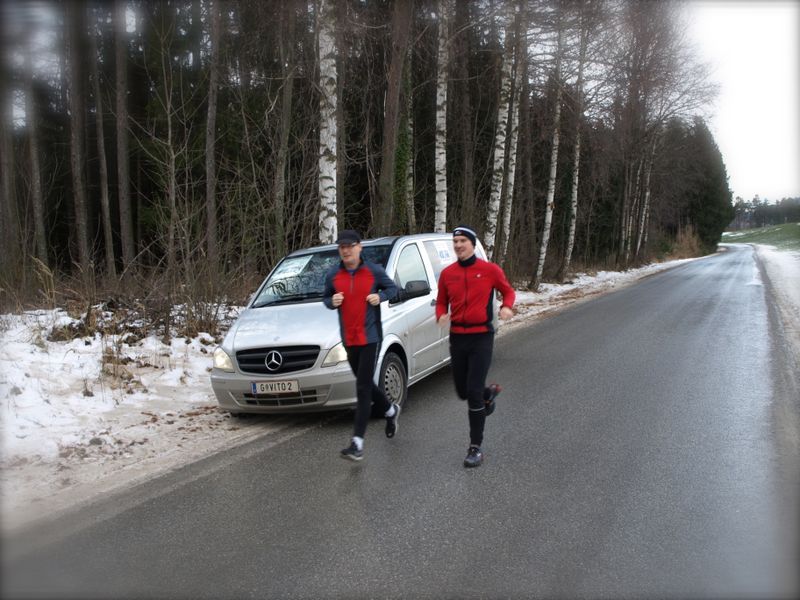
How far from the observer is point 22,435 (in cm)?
583

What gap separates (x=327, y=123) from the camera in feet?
37.7

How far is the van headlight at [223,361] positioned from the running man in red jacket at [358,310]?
1.58m

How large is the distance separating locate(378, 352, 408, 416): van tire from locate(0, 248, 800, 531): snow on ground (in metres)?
0.86

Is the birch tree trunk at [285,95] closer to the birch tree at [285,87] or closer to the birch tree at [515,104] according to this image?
the birch tree at [285,87]

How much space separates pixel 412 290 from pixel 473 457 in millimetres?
2130

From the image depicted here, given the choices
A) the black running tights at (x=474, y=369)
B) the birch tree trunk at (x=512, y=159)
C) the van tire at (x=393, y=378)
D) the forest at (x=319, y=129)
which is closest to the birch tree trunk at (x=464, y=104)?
the forest at (x=319, y=129)

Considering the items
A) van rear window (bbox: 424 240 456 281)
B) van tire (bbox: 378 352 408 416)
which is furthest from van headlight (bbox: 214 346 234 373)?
van rear window (bbox: 424 240 456 281)

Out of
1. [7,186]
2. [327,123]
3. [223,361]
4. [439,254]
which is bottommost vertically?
[223,361]

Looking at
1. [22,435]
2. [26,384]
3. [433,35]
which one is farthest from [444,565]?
[433,35]

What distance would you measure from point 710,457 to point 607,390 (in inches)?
94.0

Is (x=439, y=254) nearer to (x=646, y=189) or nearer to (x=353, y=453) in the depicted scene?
(x=353, y=453)

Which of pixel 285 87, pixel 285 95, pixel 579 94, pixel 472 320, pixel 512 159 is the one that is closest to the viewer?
pixel 472 320

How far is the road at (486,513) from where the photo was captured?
3182 mm

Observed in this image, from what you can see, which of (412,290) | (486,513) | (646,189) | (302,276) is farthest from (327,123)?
(646,189)
